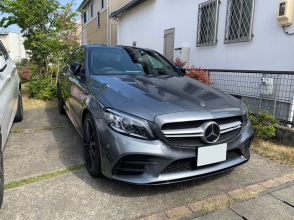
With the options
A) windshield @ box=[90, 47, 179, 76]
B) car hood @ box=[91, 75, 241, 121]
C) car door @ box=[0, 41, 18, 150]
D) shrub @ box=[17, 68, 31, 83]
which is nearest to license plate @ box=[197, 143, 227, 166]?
car hood @ box=[91, 75, 241, 121]

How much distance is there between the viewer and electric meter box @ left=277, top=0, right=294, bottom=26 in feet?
13.2

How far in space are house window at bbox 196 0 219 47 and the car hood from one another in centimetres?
348

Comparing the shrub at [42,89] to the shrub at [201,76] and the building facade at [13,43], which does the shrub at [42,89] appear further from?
the building facade at [13,43]

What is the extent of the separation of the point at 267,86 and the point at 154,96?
8.70ft

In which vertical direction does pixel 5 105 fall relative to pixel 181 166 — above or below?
above

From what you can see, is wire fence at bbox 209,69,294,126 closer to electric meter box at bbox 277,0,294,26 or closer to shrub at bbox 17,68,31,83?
electric meter box at bbox 277,0,294,26

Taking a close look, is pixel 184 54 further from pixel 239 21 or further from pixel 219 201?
pixel 219 201

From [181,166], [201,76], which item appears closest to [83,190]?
[181,166]

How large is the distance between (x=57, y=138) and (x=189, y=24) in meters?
4.99

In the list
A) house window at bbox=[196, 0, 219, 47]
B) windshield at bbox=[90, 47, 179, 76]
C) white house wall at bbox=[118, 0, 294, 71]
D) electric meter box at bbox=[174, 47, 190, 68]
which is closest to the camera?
windshield at bbox=[90, 47, 179, 76]

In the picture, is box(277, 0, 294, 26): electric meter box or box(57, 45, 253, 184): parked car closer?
box(57, 45, 253, 184): parked car

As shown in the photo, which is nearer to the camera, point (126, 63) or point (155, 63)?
point (126, 63)

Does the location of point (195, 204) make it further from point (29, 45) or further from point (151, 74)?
point (29, 45)

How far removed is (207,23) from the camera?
6.04 metres
